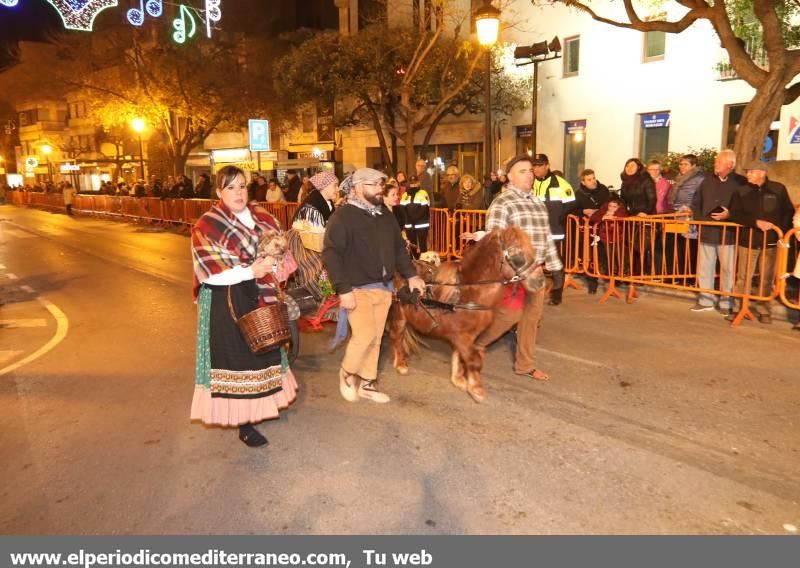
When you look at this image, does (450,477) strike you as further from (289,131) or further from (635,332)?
(289,131)

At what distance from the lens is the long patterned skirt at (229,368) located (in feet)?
14.0

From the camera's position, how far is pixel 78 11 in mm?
16062

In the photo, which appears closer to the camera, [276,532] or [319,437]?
[276,532]

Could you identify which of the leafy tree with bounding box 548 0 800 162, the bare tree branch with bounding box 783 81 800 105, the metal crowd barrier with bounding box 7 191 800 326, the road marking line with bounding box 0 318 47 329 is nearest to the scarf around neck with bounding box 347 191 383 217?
the metal crowd barrier with bounding box 7 191 800 326

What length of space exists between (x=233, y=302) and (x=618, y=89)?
1993 centimetres

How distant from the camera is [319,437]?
4801 millimetres

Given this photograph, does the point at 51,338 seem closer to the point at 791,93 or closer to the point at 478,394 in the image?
the point at 478,394

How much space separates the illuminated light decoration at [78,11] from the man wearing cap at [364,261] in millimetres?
14303

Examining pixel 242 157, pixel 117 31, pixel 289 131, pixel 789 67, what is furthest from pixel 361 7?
pixel 789 67

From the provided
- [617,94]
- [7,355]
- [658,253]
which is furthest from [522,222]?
[617,94]

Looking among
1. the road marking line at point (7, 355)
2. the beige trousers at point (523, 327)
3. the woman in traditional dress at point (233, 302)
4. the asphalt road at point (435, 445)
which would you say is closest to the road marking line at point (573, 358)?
the asphalt road at point (435, 445)

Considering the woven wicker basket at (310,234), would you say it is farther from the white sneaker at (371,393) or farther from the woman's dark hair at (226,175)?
the woman's dark hair at (226,175)

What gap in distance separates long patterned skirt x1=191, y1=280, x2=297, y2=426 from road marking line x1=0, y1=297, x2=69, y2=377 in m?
3.60

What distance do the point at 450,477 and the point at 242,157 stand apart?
39.2 metres
